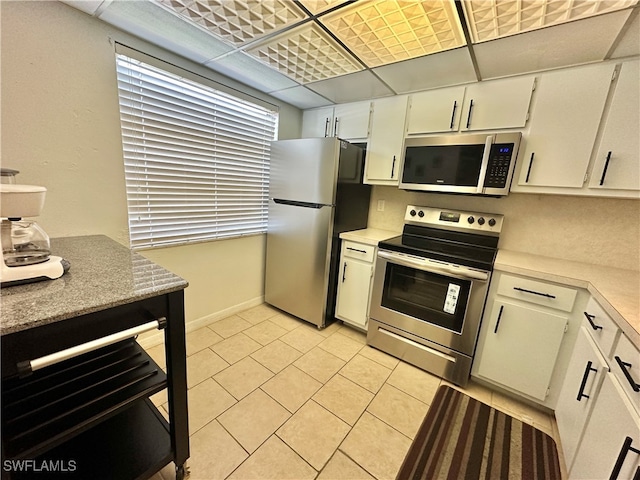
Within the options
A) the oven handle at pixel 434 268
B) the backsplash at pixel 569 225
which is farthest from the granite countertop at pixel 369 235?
the backsplash at pixel 569 225

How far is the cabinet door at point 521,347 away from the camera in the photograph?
1570mm

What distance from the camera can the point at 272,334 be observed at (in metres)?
2.39

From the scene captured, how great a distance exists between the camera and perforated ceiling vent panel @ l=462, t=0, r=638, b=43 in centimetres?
114

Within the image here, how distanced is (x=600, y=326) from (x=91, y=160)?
2913 mm

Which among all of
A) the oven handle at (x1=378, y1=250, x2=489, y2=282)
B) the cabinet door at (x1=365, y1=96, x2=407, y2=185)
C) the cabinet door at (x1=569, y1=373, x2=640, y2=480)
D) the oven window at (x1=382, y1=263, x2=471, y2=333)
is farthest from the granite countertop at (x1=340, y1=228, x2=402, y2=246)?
the cabinet door at (x1=569, y1=373, x2=640, y2=480)

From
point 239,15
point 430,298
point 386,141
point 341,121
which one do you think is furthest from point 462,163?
point 239,15

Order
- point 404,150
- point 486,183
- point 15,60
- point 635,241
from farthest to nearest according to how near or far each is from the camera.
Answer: point 404,150 < point 486,183 < point 635,241 < point 15,60

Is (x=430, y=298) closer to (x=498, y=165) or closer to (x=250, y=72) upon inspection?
(x=498, y=165)

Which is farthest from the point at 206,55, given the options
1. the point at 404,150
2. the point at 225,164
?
the point at 404,150

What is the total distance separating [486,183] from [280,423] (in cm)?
208

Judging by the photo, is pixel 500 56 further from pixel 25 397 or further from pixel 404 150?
pixel 25 397

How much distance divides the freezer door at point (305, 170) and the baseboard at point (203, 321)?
3.96 feet

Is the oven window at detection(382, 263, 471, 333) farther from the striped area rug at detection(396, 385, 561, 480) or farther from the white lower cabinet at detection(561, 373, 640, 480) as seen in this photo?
the white lower cabinet at detection(561, 373, 640, 480)

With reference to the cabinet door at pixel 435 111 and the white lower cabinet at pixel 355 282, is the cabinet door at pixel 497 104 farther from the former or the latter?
the white lower cabinet at pixel 355 282
